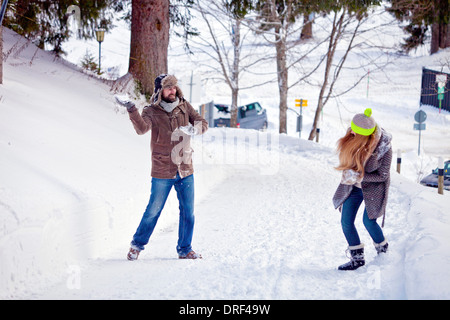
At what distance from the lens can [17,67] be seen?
1030cm

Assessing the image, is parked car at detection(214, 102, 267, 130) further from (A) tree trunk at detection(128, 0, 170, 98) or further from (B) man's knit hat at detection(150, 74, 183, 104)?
(B) man's knit hat at detection(150, 74, 183, 104)

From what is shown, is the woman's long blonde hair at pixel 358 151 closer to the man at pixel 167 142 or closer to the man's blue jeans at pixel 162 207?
the man at pixel 167 142

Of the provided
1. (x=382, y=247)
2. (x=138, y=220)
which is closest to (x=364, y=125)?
(x=382, y=247)

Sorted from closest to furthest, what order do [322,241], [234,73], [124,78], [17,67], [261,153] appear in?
[322,241], [17,67], [124,78], [261,153], [234,73]

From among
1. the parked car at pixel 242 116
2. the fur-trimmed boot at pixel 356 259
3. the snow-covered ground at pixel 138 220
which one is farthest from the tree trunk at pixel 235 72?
the fur-trimmed boot at pixel 356 259

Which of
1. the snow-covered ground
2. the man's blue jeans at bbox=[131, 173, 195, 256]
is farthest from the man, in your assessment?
the snow-covered ground

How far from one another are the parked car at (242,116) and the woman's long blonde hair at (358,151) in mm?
20693

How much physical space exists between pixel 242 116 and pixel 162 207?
20.8 meters

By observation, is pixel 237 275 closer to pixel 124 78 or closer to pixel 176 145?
pixel 176 145

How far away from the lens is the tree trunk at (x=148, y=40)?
12500mm

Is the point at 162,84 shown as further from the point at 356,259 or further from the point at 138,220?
the point at 356,259

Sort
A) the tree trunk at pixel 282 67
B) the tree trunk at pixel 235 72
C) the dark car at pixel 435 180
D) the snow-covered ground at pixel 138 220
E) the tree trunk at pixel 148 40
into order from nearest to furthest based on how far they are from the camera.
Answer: the snow-covered ground at pixel 138 220 < the tree trunk at pixel 148 40 < the dark car at pixel 435 180 < the tree trunk at pixel 282 67 < the tree trunk at pixel 235 72

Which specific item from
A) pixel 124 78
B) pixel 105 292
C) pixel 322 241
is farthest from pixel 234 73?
pixel 105 292
